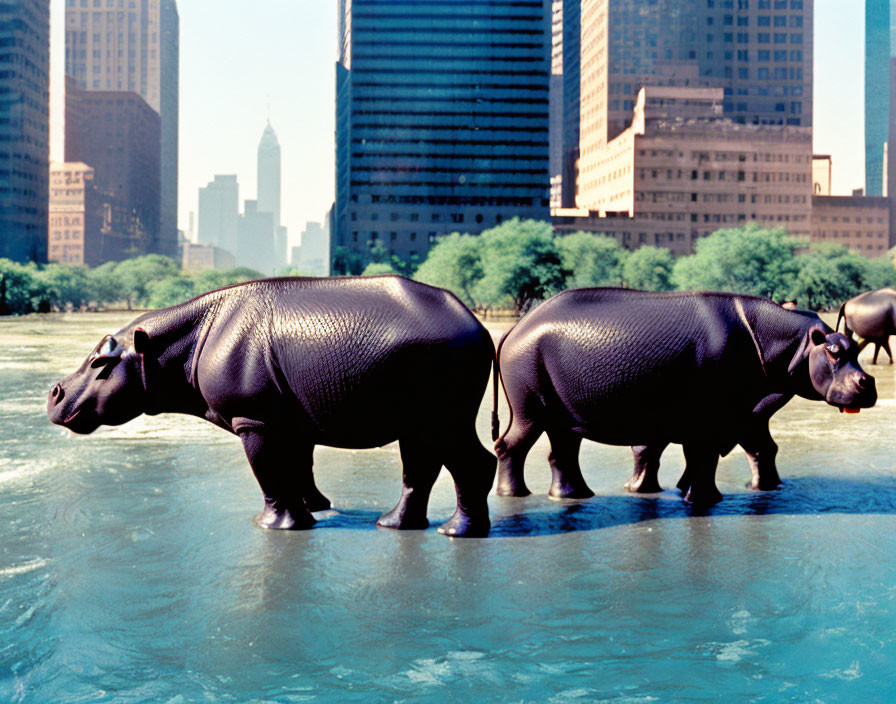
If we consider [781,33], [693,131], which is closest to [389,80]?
[693,131]

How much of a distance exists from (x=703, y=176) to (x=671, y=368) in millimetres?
145122

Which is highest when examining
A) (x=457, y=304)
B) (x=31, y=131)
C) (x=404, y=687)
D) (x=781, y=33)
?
(x=781, y=33)

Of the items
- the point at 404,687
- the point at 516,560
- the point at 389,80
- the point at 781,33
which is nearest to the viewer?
the point at 404,687

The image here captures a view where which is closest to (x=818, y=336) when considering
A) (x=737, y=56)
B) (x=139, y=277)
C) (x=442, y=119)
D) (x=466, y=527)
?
(x=466, y=527)

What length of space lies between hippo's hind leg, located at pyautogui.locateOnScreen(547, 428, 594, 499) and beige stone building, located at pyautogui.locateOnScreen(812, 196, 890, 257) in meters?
161

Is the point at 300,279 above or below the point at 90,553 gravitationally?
above

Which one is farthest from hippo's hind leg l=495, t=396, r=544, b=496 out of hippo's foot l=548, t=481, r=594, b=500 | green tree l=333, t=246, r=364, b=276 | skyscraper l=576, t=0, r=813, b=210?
skyscraper l=576, t=0, r=813, b=210

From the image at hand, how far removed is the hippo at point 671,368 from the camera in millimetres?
7797

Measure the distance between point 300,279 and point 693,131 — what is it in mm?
146427

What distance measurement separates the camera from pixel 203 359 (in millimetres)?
7383

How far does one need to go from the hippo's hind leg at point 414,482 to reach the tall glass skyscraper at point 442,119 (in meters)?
132

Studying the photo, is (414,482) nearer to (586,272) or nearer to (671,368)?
(671,368)

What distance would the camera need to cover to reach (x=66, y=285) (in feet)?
350

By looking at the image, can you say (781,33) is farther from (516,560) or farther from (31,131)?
(516,560)
